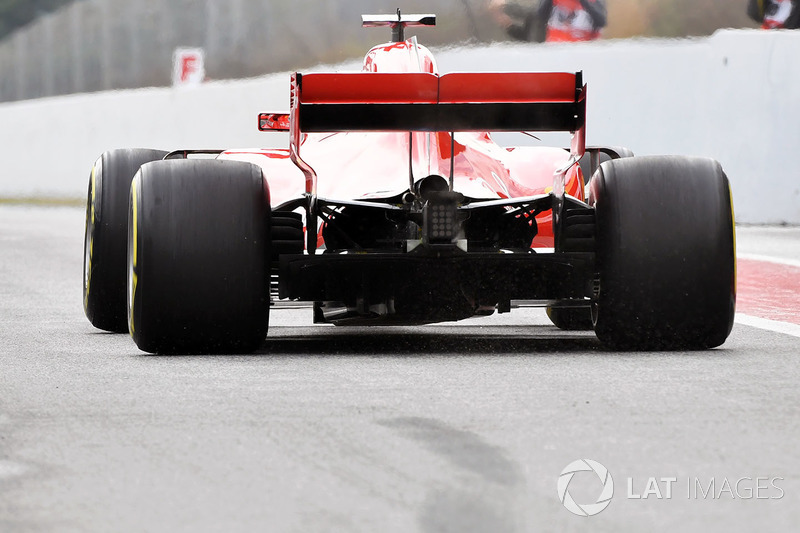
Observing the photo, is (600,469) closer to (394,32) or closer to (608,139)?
(394,32)

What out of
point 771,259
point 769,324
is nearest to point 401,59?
point 769,324

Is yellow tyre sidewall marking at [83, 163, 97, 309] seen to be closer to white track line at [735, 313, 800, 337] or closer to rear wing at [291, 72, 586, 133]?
rear wing at [291, 72, 586, 133]

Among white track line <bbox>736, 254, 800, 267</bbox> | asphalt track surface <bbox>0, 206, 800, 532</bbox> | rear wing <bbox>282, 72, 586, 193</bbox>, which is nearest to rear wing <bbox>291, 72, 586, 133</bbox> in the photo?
rear wing <bbox>282, 72, 586, 193</bbox>

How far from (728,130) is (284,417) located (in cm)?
1867

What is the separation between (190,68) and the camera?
32.0 meters

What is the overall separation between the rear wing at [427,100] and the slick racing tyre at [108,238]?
153cm

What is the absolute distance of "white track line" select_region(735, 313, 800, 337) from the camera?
8.73m

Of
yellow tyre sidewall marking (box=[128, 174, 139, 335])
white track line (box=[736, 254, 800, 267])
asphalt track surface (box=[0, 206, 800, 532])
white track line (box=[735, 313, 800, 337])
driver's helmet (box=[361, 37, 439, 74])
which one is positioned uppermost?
driver's helmet (box=[361, 37, 439, 74])

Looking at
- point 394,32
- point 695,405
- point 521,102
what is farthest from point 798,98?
point 695,405

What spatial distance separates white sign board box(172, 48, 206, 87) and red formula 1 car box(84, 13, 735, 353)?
24.3 meters

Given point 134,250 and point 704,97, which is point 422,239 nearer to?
point 134,250

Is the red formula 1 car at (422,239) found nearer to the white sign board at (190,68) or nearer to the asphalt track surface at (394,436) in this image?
the asphalt track surface at (394,436)

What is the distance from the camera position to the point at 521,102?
7.68 metres

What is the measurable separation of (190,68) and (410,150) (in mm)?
24734
